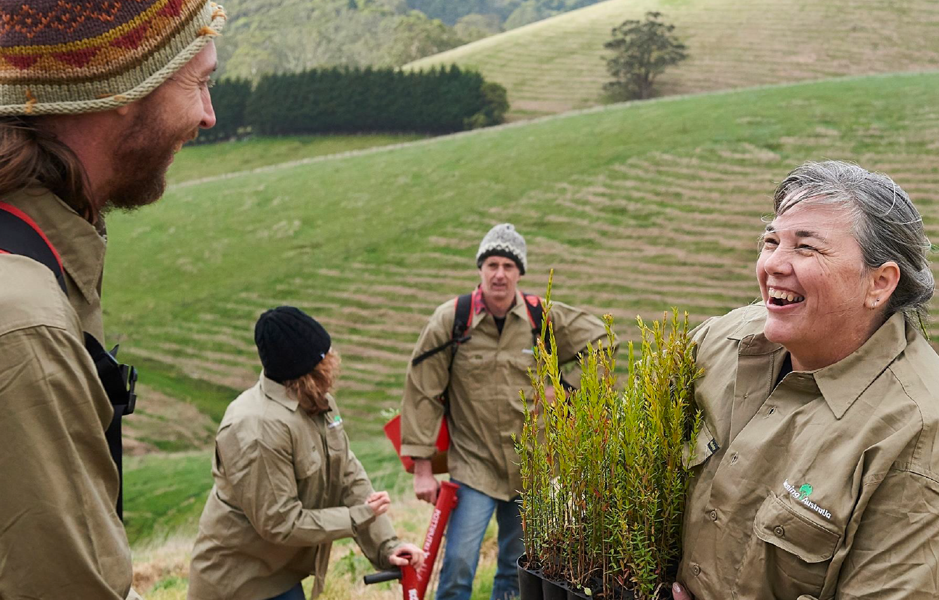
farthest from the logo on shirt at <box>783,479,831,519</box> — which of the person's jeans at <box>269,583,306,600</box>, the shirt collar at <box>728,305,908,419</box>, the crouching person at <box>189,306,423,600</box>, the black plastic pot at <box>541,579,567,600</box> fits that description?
the person's jeans at <box>269,583,306,600</box>

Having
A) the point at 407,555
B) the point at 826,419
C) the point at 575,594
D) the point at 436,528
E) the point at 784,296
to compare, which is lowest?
the point at 436,528

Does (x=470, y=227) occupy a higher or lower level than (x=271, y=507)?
lower

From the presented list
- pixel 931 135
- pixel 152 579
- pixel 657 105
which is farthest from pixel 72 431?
pixel 657 105

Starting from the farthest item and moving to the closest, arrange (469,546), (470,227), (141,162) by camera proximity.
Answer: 1. (470,227)
2. (469,546)
3. (141,162)

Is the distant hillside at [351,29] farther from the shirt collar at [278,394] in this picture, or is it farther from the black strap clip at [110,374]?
the black strap clip at [110,374]

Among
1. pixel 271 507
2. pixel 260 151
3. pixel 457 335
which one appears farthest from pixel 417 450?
pixel 260 151

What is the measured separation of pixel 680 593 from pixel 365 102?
3319cm

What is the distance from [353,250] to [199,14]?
22.5m

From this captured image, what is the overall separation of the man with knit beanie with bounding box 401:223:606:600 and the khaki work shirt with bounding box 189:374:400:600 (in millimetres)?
1131

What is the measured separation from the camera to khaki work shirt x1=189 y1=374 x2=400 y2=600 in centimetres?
409

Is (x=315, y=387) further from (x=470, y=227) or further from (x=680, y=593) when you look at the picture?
(x=470, y=227)

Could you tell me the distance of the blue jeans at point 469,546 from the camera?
5512 millimetres

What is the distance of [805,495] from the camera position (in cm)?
227

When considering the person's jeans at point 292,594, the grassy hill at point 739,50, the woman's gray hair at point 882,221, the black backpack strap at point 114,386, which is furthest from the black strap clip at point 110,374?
the grassy hill at point 739,50
